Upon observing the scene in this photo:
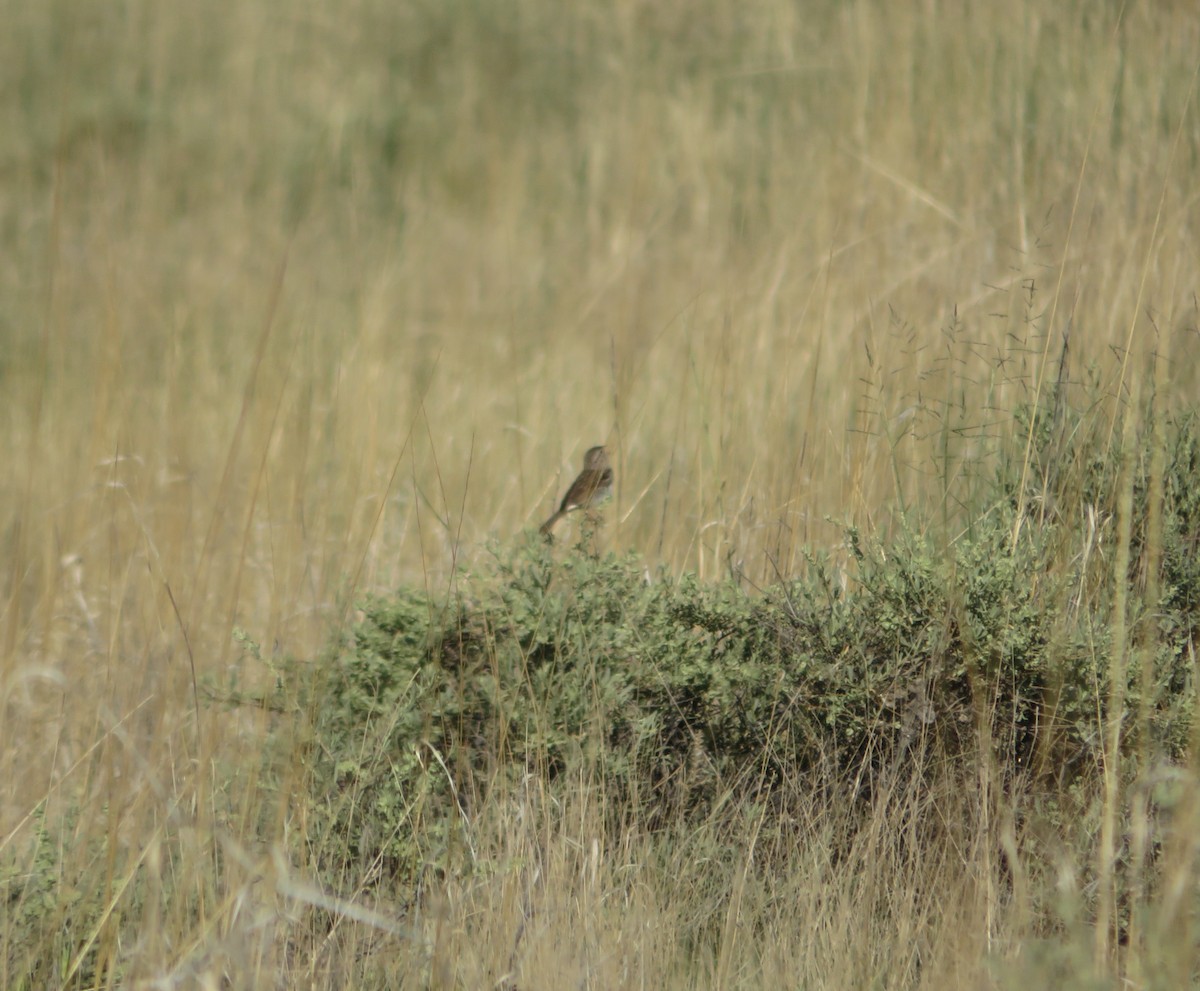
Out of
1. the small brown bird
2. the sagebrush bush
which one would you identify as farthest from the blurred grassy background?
the sagebrush bush

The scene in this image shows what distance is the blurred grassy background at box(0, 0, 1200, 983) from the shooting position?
3.30 meters

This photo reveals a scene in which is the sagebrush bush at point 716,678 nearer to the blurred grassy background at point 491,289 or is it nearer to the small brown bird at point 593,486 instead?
the blurred grassy background at point 491,289

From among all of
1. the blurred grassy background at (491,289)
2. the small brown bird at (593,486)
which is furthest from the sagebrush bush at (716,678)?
the small brown bird at (593,486)

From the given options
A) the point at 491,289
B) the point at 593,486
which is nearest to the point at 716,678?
the point at 593,486

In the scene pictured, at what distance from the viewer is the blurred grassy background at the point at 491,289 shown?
3.30 m

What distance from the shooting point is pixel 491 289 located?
21.1 ft

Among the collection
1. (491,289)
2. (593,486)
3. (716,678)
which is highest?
(491,289)

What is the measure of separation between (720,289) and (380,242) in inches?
89.6

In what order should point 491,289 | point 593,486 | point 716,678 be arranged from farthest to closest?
point 491,289, point 593,486, point 716,678

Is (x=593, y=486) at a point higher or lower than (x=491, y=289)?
lower

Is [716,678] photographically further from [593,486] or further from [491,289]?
[491,289]

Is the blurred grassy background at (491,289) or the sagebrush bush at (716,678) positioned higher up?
the blurred grassy background at (491,289)

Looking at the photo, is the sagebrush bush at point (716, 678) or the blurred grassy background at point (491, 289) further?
the blurred grassy background at point (491, 289)

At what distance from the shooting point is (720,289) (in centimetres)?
535
